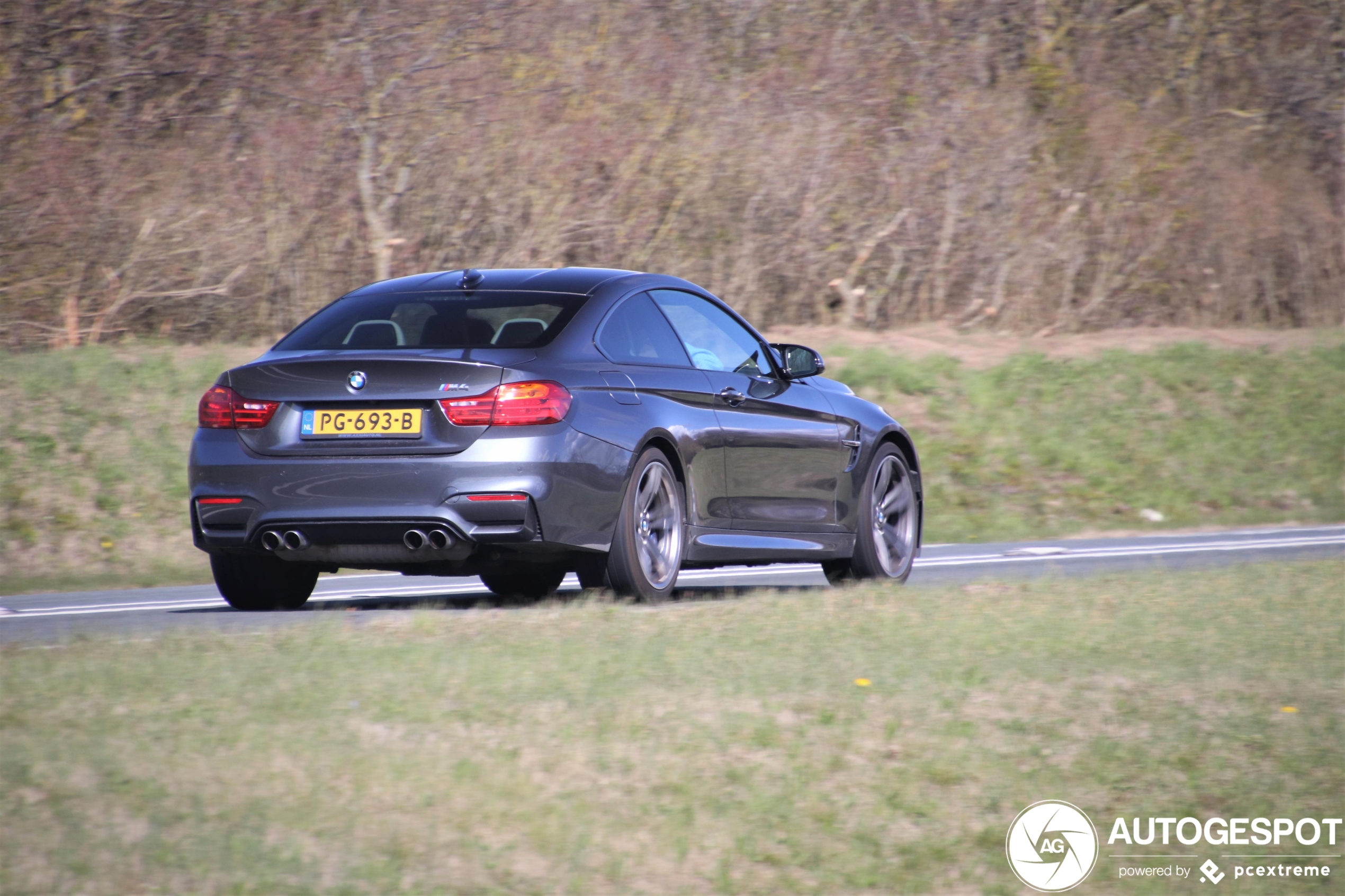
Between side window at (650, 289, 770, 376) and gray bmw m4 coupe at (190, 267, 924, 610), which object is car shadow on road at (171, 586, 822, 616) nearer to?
gray bmw m4 coupe at (190, 267, 924, 610)

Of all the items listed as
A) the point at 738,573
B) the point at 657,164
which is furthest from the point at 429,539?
the point at 657,164

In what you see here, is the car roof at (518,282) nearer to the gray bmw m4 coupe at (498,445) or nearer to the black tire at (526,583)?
the gray bmw m4 coupe at (498,445)

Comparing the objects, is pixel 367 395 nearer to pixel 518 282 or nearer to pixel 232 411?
pixel 232 411

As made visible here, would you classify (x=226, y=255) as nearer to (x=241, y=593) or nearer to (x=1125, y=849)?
(x=241, y=593)

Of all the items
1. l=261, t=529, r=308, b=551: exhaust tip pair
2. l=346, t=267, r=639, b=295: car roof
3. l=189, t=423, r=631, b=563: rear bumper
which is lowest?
l=261, t=529, r=308, b=551: exhaust tip pair

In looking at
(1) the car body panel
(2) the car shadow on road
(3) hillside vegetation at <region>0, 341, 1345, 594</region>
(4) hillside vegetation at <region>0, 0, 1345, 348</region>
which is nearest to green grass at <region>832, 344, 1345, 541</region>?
(3) hillside vegetation at <region>0, 341, 1345, 594</region>

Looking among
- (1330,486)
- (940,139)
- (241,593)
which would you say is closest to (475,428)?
(241,593)

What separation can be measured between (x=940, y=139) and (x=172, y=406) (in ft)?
40.1

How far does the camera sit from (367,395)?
7.51 m

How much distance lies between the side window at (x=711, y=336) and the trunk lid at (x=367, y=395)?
1.47 m

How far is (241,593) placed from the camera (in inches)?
329

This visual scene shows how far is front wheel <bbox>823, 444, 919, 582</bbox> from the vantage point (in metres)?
9.80

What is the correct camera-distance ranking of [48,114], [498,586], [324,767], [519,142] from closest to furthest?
[324,767] < [498,586] < [48,114] < [519,142]

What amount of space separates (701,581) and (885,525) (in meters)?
1.18
